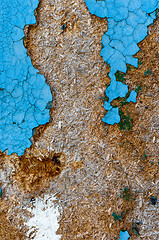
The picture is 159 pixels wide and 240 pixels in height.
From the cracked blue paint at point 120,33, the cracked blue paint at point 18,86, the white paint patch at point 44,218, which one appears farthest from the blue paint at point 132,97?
the white paint patch at point 44,218

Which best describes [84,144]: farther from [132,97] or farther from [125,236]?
[125,236]

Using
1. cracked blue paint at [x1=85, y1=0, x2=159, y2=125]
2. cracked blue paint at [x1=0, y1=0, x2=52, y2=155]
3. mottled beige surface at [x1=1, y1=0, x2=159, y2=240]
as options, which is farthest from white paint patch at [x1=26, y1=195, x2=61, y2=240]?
cracked blue paint at [x1=85, y1=0, x2=159, y2=125]

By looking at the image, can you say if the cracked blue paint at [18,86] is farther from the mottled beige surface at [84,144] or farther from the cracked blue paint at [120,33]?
the cracked blue paint at [120,33]

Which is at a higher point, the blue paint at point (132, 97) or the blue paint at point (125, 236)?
the blue paint at point (132, 97)

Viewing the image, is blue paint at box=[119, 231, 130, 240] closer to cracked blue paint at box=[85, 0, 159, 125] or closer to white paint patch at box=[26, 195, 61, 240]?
white paint patch at box=[26, 195, 61, 240]

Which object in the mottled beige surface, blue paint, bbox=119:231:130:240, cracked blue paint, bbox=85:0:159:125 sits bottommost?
blue paint, bbox=119:231:130:240

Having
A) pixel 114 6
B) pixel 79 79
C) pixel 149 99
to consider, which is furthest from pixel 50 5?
pixel 149 99

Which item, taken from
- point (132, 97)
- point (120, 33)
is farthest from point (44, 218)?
point (120, 33)

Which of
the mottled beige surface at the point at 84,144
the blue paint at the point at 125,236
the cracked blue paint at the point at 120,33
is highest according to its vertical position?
the cracked blue paint at the point at 120,33
